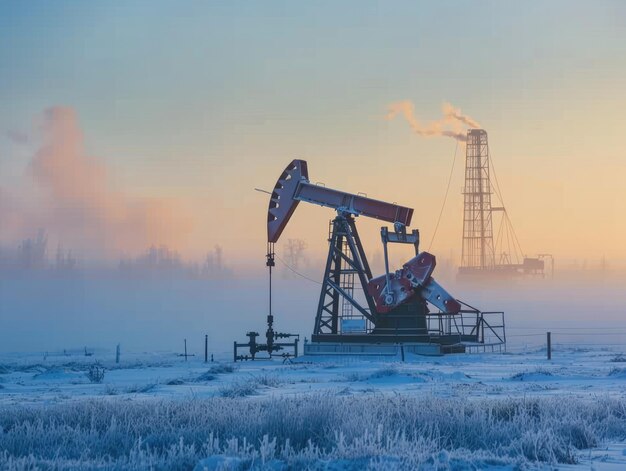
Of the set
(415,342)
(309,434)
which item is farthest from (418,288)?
(309,434)

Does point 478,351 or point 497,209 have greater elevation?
point 497,209

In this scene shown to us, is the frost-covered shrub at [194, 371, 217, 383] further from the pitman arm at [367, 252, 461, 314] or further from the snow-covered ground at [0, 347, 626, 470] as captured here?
the pitman arm at [367, 252, 461, 314]

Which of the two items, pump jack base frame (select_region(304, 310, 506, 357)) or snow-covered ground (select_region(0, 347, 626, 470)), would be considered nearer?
snow-covered ground (select_region(0, 347, 626, 470))

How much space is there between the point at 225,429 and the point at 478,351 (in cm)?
2570

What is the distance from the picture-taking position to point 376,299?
111 ft

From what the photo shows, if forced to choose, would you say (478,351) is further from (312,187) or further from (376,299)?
(312,187)

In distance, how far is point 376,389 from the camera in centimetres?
1789

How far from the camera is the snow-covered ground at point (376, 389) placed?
9.30m

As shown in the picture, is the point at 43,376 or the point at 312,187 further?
the point at 312,187

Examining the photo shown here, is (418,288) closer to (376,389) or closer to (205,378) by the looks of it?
(205,378)

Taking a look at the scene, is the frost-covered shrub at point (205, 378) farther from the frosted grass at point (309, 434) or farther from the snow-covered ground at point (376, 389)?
the frosted grass at point (309, 434)

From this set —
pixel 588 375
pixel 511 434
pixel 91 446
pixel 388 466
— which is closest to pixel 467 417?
pixel 511 434

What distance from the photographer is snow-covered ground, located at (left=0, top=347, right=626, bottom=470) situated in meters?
9.30

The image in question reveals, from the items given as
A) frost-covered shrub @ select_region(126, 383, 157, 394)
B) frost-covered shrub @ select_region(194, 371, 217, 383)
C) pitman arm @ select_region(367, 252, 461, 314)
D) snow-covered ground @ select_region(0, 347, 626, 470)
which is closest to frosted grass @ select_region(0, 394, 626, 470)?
snow-covered ground @ select_region(0, 347, 626, 470)
